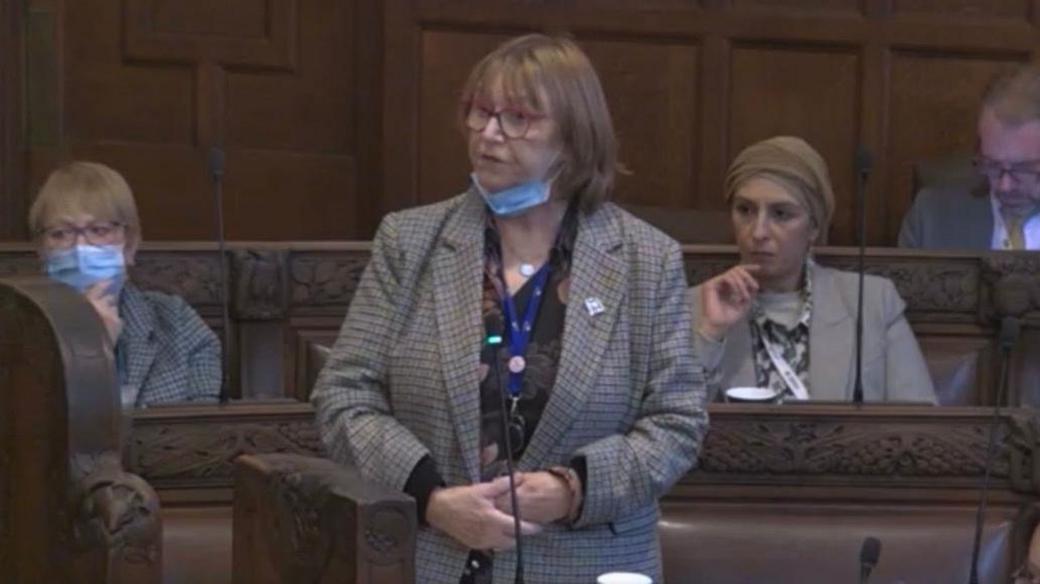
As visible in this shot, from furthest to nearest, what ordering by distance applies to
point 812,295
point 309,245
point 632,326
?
point 309,245 < point 812,295 < point 632,326

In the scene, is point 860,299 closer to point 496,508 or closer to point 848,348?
point 848,348

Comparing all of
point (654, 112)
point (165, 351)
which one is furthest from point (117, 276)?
point (654, 112)

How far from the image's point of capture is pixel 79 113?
18.9 ft

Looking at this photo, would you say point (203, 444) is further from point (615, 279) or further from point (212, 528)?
point (615, 279)

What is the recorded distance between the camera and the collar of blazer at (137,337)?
373 centimetres

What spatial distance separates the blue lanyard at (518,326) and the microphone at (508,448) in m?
0.02

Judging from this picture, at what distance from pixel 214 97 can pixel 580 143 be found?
337 centimetres

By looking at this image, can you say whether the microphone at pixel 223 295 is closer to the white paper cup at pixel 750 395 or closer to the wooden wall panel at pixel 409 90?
the white paper cup at pixel 750 395

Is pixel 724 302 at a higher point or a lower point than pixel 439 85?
lower

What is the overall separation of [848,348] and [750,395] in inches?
15.8

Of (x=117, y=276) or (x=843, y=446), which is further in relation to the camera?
(x=117, y=276)

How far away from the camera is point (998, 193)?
14.3 feet

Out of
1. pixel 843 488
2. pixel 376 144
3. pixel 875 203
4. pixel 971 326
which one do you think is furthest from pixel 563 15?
pixel 843 488

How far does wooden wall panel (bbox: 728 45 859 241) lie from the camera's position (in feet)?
18.6
